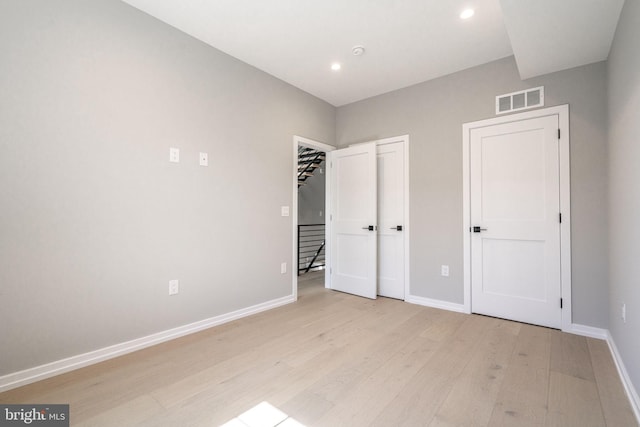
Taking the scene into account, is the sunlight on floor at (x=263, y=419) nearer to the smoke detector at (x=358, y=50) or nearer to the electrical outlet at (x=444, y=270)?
the electrical outlet at (x=444, y=270)

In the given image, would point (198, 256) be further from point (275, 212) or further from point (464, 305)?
point (464, 305)

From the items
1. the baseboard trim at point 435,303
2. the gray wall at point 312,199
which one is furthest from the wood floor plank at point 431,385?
the gray wall at point 312,199

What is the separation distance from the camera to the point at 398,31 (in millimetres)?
2504

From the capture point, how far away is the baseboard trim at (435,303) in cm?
318

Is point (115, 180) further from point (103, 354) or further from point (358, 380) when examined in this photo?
point (358, 380)

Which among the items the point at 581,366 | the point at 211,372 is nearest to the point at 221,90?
the point at 211,372

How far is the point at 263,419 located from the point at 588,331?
9.46ft

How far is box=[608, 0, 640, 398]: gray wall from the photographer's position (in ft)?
5.22

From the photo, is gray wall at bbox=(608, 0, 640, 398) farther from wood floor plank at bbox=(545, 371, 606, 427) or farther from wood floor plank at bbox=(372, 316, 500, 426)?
wood floor plank at bbox=(372, 316, 500, 426)

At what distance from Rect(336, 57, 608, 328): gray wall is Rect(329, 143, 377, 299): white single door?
1.21ft

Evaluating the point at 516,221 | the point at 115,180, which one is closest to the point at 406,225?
the point at 516,221

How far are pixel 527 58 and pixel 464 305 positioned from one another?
8.17 feet

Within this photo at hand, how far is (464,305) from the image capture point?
10.3 ft

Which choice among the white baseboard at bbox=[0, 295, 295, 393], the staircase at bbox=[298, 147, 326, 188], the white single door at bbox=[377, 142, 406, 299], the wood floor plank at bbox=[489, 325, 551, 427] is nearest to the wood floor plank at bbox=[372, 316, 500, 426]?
the wood floor plank at bbox=[489, 325, 551, 427]
